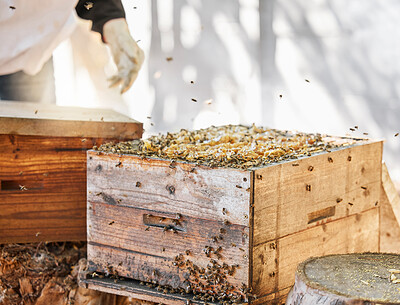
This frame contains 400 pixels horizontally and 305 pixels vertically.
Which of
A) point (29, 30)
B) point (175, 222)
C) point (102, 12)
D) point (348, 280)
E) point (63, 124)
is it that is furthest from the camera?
point (29, 30)

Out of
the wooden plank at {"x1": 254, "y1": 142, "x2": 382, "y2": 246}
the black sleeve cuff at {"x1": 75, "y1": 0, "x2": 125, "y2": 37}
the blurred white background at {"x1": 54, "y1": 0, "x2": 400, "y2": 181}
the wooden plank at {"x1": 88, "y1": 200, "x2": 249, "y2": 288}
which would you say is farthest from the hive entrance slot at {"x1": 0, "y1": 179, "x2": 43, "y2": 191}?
the blurred white background at {"x1": 54, "y1": 0, "x2": 400, "y2": 181}

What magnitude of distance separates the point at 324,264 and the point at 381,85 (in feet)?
9.68

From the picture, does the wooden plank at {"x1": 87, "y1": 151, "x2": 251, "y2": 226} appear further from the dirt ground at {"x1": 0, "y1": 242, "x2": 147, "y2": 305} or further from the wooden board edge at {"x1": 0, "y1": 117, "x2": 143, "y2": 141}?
the dirt ground at {"x1": 0, "y1": 242, "x2": 147, "y2": 305}

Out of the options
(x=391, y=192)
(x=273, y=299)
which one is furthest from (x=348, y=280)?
(x=391, y=192)

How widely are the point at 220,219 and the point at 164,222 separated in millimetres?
234

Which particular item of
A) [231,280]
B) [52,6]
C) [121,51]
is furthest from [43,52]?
[231,280]

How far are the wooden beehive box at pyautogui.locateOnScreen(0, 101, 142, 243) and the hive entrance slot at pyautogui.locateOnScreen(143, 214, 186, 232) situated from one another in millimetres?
482

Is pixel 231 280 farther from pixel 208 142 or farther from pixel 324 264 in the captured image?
pixel 208 142

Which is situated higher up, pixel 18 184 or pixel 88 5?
pixel 88 5

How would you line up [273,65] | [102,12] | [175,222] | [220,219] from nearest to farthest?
[220,219], [175,222], [102,12], [273,65]

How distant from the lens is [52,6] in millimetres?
2986

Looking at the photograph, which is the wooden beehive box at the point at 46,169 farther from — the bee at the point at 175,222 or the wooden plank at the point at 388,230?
the wooden plank at the point at 388,230

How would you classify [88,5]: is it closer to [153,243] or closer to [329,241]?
[153,243]

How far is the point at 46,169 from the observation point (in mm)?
2322
